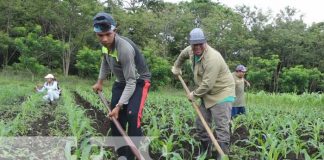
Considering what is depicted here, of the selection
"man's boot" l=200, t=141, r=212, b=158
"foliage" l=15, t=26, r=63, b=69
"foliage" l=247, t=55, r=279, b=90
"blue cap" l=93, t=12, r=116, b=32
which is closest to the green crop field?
"man's boot" l=200, t=141, r=212, b=158

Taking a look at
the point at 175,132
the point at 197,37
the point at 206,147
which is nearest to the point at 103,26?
the point at 197,37

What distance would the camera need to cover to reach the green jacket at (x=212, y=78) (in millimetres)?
4547

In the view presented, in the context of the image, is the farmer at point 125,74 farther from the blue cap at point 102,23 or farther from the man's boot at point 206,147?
the man's boot at point 206,147

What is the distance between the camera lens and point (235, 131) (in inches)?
255

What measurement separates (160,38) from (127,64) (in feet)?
80.0

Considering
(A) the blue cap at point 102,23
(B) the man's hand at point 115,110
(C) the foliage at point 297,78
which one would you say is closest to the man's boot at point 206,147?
(B) the man's hand at point 115,110

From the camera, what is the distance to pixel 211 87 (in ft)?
15.0

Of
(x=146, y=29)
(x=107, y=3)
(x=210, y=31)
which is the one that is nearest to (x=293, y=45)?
(x=210, y=31)

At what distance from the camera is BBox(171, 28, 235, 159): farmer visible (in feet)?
14.9

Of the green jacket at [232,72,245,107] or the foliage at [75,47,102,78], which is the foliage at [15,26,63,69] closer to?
the foliage at [75,47,102,78]

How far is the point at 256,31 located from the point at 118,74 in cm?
2898

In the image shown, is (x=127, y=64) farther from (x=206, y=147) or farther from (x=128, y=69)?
(x=206, y=147)

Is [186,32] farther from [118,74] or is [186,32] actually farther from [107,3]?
[118,74]

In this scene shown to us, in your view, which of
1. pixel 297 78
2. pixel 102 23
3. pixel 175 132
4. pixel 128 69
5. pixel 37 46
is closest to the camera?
pixel 102 23
